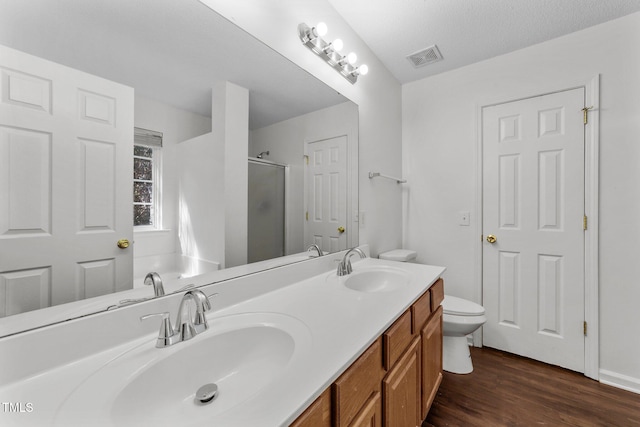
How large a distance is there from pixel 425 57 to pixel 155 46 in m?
1.99

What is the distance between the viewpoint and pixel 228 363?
0.75 m

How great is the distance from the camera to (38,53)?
0.61 m

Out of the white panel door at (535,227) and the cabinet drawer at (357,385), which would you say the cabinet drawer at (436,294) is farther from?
the white panel door at (535,227)

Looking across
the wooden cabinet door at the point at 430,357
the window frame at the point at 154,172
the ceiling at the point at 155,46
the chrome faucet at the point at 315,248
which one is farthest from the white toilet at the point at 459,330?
the window frame at the point at 154,172

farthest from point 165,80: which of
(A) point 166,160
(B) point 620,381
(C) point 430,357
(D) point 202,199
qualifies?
(B) point 620,381

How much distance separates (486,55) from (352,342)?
2430mm

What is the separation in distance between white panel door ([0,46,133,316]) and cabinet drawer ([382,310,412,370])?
834mm

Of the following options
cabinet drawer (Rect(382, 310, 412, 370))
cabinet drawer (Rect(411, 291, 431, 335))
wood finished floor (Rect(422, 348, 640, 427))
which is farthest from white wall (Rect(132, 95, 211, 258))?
wood finished floor (Rect(422, 348, 640, 427))

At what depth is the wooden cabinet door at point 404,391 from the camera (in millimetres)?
893

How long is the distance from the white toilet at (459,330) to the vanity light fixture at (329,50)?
67.7 inches

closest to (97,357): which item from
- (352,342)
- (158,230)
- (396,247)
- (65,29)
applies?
(158,230)

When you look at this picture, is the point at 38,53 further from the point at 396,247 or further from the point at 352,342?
the point at 396,247

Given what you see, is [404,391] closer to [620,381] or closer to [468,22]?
[620,381]

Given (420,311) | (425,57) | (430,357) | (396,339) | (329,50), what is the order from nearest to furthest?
(396,339) → (420,311) → (430,357) → (329,50) → (425,57)
